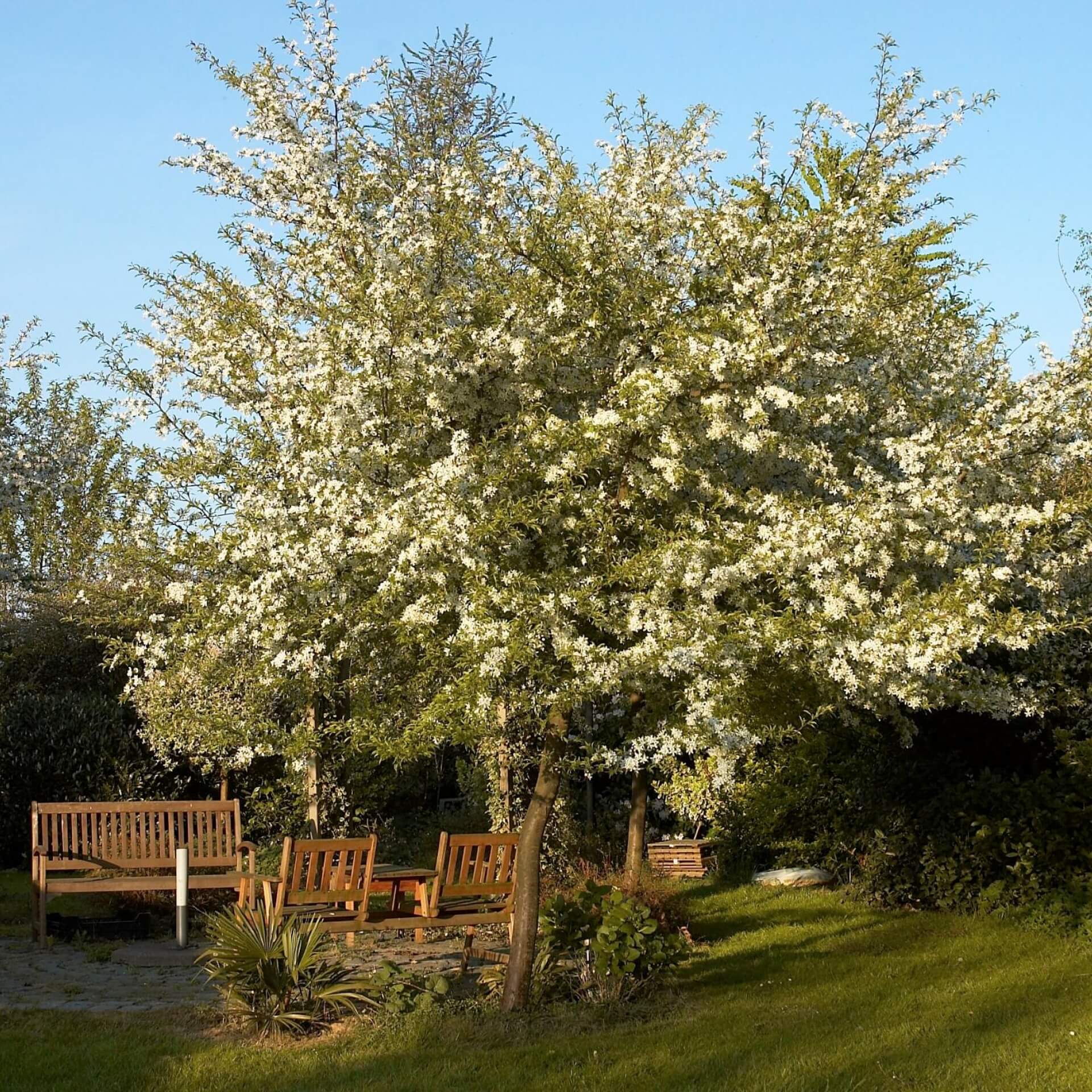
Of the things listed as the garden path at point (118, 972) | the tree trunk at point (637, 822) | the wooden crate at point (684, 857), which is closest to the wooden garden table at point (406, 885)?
the garden path at point (118, 972)

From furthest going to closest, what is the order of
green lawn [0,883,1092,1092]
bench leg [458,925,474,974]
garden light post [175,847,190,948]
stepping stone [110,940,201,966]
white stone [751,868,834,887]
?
white stone [751,868,834,887] → garden light post [175,847,190,948] → stepping stone [110,940,201,966] → bench leg [458,925,474,974] → green lawn [0,883,1092,1092]

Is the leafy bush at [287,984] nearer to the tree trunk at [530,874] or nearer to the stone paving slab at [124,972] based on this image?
the tree trunk at [530,874]

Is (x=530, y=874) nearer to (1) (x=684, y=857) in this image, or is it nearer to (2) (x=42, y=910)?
(2) (x=42, y=910)

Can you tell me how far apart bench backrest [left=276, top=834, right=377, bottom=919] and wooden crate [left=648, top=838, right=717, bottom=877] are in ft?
17.7

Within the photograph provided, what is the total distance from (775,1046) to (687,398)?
3.56 m

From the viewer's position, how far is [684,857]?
1373cm

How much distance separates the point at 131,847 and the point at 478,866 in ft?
12.4

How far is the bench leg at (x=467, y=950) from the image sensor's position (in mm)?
8375

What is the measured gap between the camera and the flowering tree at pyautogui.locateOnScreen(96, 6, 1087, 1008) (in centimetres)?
694

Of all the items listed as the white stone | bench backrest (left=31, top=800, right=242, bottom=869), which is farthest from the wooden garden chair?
the white stone

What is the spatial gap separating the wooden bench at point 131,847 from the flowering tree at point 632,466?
2.34 meters

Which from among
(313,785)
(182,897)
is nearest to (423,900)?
(182,897)

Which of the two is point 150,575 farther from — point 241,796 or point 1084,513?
point 1084,513

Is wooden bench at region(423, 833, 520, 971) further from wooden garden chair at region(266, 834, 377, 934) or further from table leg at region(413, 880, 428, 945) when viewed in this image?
wooden garden chair at region(266, 834, 377, 934)
